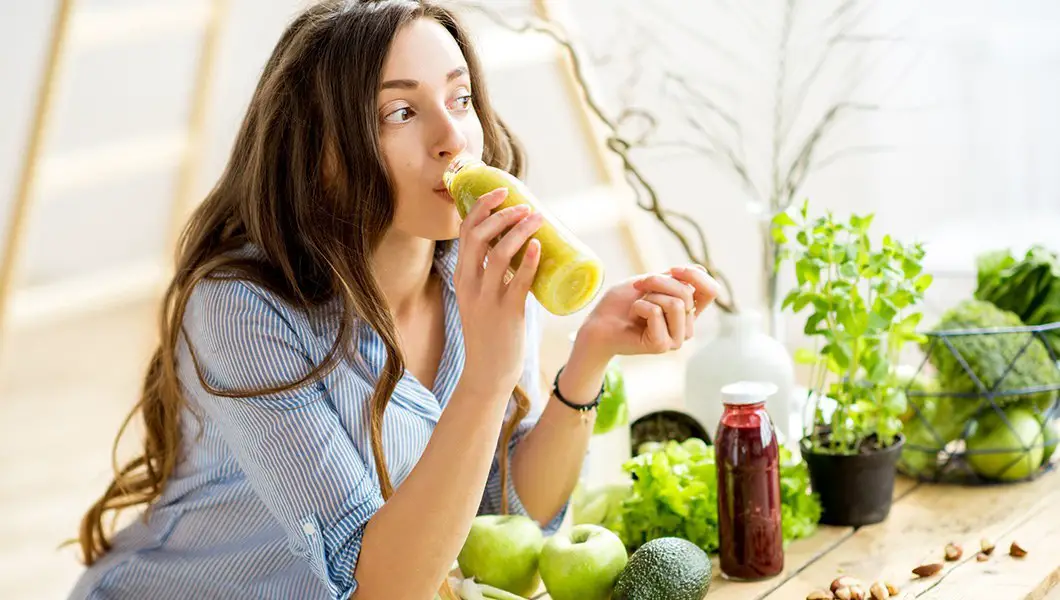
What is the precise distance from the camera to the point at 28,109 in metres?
5.15

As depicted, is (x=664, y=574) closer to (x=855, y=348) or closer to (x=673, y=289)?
(x=673, y=289)

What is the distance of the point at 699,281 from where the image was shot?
51.4 inches

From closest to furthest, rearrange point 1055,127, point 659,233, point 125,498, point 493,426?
1. point 493,426
2. point 125,498
3. point 1055,127
4. point 659,233

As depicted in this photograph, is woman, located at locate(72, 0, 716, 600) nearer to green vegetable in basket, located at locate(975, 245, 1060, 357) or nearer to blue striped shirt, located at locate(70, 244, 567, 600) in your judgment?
blue striped shirt, located at locate(70, 244, 567, 600)

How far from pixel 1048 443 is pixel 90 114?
475cm

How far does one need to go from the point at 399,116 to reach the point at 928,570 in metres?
0.81

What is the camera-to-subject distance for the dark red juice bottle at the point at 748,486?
4.26ft

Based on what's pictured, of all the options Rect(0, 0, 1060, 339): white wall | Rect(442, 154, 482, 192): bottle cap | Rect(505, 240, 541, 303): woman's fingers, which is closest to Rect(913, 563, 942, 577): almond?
Rect(505, 240, 541, 303): woman's fingers

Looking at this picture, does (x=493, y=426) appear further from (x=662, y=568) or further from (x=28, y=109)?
(x=28, y=109)

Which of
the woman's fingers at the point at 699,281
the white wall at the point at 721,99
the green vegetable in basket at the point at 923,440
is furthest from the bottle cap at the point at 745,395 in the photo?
the white wall at the point at 721,99

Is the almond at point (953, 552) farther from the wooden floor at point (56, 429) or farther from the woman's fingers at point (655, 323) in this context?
the wooden floor at point (56, 429)

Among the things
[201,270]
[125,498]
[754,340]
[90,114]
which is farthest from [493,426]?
[90,114]

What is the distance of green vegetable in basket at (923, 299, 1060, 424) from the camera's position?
5.23 feet

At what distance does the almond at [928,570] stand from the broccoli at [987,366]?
376 millimetres
